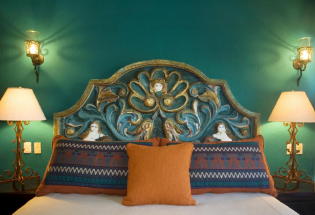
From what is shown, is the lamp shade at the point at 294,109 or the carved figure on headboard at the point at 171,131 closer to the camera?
the lamp shade at the point at 294,109

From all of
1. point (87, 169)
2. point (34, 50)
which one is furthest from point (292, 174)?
point (34, 50)

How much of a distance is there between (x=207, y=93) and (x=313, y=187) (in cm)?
118

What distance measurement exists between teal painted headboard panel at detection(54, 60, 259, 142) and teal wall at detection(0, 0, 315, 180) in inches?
6.1

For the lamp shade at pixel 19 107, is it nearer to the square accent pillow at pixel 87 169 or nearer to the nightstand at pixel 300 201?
the square accent pillow at pixel 87 169

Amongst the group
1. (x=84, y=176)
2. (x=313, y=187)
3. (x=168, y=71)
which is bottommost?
(x=313, y=187)

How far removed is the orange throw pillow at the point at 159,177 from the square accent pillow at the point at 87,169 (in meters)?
0.15

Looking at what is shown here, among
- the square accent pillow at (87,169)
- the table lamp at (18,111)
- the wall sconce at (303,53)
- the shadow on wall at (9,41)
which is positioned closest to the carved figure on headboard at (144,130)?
the square accent pillow at (87,169)

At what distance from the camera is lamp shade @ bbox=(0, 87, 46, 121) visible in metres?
1.83

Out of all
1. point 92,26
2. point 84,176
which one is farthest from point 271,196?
point 92,26

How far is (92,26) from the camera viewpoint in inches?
85.6

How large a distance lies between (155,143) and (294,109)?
3.80 ft

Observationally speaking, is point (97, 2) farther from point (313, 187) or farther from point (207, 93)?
point (313, 187)

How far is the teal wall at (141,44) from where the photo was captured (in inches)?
85.6

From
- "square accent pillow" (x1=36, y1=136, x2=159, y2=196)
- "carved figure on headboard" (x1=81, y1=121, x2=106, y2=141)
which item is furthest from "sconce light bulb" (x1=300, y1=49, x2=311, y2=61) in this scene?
"carved figure on headboard" (x1=81, y1=121, x2=106, y2=141)
